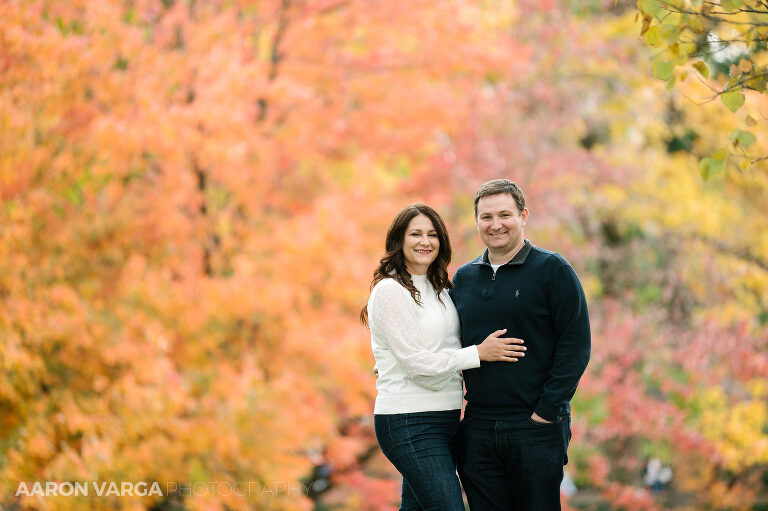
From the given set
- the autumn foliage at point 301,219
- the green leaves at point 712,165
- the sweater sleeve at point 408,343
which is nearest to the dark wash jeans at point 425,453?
the sweater sleeve at point 408,343

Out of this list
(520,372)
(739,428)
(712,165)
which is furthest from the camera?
(739,428)

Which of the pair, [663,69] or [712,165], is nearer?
[663,69]

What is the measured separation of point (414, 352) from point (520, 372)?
1.43 feet

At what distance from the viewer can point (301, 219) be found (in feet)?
27.1

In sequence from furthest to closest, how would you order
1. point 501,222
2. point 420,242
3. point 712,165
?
point 420,242 → point 501,222 → point 712,165

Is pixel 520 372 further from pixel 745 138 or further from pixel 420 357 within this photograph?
pixel 745 138

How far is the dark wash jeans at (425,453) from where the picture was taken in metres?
3.18

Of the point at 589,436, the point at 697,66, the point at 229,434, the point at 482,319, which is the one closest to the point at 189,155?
the point at 229,434

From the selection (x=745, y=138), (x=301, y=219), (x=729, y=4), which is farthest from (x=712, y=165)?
(x=301, y=219)

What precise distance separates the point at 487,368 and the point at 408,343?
1.12 feet

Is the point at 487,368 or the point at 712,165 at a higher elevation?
the point at 712,165

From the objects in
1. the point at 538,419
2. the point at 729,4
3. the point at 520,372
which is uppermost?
the point at 729,4

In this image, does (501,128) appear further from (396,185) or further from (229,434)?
(229,434)

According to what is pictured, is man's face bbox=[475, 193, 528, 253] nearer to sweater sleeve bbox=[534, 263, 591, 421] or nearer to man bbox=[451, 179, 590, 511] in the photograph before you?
man bbox=[451, 179, 590, 511]
